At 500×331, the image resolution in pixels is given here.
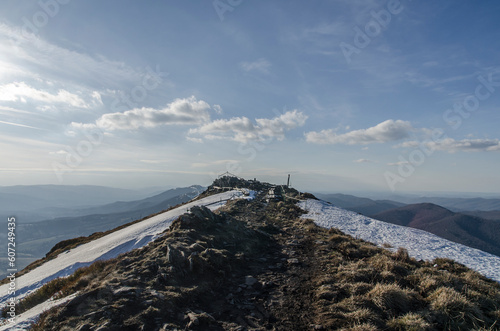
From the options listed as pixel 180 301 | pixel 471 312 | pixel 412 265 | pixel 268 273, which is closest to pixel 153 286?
pixel 180 301

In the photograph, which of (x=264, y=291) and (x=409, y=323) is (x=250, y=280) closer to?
(x=264, y=291)

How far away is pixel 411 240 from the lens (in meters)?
18.4

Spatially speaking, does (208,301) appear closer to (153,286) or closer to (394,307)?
(153,286)

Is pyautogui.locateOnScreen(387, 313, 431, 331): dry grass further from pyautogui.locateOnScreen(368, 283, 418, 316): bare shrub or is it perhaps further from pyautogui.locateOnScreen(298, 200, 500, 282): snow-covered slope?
pyautogui.locateOnScreen(298, 200, 500, 282): snow-covered slope

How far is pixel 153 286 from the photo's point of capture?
8703mm

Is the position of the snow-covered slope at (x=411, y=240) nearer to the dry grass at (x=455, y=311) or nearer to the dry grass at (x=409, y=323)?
the dry grass at (x=455, y=311)

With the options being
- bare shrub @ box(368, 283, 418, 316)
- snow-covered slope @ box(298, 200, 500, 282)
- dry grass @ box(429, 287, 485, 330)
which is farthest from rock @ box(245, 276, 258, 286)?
snow-covered slope @ box(298, 200, 500, 282)

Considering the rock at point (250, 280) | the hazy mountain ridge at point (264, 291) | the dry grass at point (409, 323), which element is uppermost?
the dry grass at point (409, 323)

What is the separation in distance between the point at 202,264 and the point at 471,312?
10.1m

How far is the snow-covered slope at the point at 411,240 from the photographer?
14397mm

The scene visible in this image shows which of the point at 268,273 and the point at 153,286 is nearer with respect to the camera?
the point at 153,286

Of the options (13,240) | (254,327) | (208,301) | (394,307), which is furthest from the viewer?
(13,240)

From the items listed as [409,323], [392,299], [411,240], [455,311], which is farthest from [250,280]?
[411,240]

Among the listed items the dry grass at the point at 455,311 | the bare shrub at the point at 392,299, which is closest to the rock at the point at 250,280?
the bare shrub at the point at 392,299
